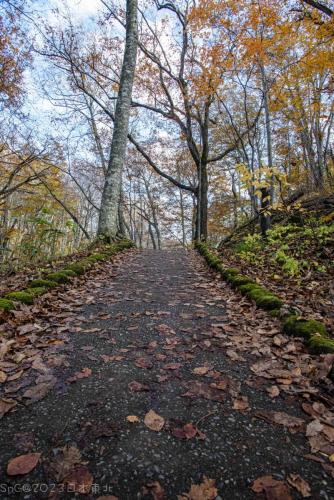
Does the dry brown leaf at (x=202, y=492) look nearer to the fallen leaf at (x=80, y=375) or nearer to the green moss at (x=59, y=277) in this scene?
the fallen leaf at (x=80, y=375)

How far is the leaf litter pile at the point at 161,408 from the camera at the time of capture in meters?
1.31

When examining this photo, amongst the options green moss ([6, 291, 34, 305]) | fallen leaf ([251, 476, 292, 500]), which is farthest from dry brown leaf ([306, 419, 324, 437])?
green moss ([6, 291, 34, 305])

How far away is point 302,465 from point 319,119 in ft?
35.4

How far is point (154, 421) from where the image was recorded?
1.68 m

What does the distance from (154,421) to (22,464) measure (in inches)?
27.8

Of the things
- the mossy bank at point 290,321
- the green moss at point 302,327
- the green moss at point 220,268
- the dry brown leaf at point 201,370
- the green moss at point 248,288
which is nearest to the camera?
the dry brown leaf at point 201,370

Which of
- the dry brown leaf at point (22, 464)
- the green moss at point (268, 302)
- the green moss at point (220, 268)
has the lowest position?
the dry brown leaf at point (22, 464)

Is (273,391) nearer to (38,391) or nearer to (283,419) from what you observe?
(283,419)

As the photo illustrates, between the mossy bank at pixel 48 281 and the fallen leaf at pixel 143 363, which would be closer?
the fallen leaf at pixel 143 363

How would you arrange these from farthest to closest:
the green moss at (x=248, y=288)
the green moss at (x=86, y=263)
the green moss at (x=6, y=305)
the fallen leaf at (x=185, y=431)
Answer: the green moss at (x=86, y=263), the green moss at (x=248, y=288), the green moss at (x=6, y=305), the fallen leaf at (x=185, y=431)

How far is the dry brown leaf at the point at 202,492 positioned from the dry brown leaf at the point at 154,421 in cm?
39

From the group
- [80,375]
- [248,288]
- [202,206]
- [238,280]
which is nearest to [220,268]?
[238,280]

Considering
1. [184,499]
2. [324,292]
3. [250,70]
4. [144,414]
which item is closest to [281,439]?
[184,499]

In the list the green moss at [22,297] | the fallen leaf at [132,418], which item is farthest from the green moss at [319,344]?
the green moss at [22,297]
